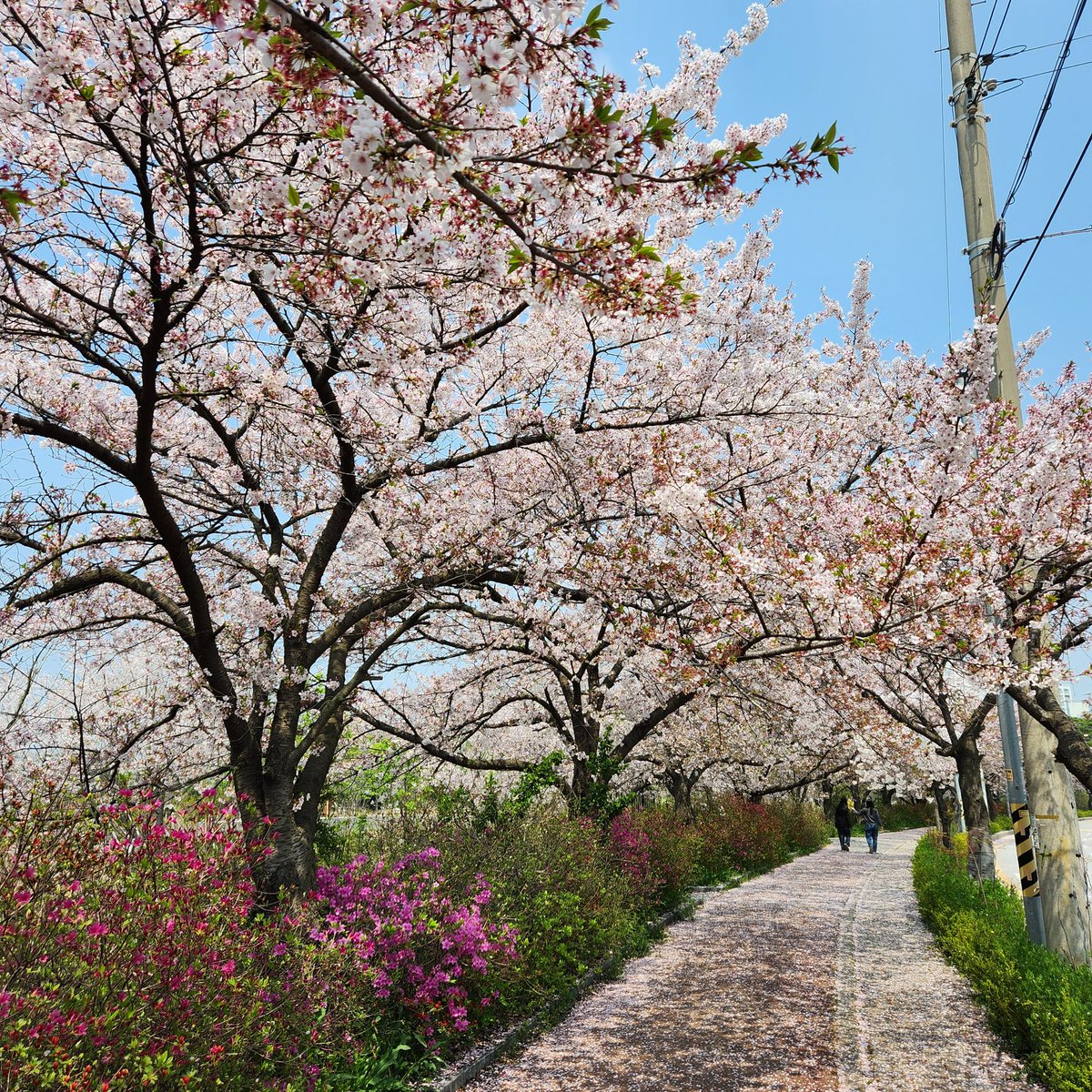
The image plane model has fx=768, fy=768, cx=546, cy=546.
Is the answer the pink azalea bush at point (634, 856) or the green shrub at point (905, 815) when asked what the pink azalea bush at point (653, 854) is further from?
the green shrub at point (905, 815)

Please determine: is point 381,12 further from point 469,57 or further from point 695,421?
point 695,421

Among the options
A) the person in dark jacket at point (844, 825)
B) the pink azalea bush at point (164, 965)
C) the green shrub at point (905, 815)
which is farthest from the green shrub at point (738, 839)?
the green shrub at point (905, 815)

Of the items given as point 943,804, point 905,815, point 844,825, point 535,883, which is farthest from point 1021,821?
point 905,815

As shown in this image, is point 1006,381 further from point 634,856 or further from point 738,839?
point 738,839

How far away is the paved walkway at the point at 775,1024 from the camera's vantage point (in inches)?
219

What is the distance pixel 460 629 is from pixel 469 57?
904 cm

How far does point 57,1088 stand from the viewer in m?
2.77

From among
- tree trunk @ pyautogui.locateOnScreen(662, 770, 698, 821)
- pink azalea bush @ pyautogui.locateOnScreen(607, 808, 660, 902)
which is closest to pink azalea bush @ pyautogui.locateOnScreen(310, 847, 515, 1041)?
pink azalea bush @ pyautogui.locateOnScreen(607, 808, 660, 902)

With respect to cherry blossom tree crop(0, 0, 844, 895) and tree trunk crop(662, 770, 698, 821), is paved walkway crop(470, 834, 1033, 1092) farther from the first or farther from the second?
tree trunk crop(662, 770, 698, 821)

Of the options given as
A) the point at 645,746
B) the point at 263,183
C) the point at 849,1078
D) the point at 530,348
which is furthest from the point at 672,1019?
the point at 645,746

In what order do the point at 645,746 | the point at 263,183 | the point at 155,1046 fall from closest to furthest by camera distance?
the point at 155,1046 → the point at 263,183 → the point at 645,746

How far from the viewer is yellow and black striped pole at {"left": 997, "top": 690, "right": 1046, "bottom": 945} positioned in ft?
24.2

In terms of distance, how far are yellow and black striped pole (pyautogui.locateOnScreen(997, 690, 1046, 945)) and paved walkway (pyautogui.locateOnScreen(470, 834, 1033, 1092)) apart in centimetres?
106

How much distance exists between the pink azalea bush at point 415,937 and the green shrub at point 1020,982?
12.8 ft
